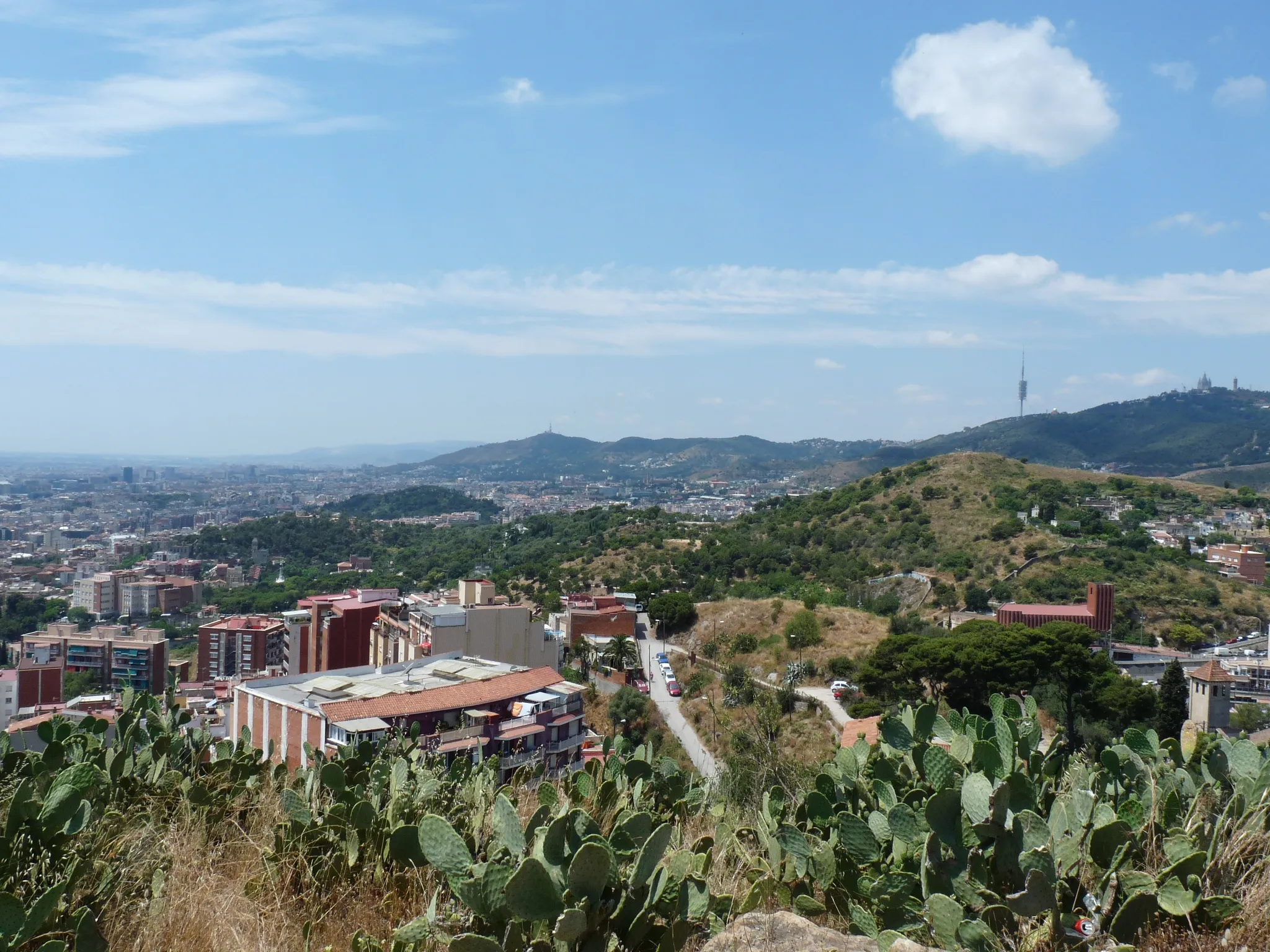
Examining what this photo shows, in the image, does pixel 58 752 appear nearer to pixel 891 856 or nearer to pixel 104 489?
pixel 891 856

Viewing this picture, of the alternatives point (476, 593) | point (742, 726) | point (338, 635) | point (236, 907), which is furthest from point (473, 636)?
point (236, 907)

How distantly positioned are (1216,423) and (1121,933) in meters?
114

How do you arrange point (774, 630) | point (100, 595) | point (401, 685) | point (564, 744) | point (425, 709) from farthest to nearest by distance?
point (100, 595) < point (774, 630) < point (401, 685) < point (564, 744) < point (425, 709)

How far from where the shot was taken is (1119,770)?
2.76m

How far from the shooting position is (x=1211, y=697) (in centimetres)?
1363

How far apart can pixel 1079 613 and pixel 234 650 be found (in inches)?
859

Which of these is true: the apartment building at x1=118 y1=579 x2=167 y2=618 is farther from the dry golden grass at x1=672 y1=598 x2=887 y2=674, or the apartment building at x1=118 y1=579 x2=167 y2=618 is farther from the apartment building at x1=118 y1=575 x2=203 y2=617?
the dry golden grass at x1=672 y1=598 x2=887 y2=674

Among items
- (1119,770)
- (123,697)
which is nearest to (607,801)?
(1119,770)

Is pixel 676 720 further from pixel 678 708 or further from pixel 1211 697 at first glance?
pixel 1211 697

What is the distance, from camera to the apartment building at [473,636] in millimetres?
17469

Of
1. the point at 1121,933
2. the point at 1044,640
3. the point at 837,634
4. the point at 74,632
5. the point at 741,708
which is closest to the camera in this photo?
the point at 1121,933

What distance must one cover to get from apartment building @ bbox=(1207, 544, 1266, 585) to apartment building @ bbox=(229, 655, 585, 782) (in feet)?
76.1

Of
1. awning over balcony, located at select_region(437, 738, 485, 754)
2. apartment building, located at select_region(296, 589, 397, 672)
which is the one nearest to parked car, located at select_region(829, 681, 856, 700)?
apartment building, located at select_region(296, 589, 397, 672)

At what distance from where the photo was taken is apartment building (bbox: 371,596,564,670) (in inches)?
688
